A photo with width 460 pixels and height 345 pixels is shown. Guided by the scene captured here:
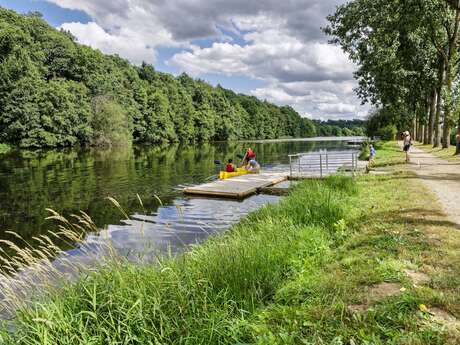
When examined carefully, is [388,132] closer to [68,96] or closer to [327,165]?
[327,165]

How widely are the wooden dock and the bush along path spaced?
980cm

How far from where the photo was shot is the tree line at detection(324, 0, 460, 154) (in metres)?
20.3

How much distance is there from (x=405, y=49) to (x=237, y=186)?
2216 cm

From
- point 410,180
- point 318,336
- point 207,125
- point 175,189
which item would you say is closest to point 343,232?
point 318,336

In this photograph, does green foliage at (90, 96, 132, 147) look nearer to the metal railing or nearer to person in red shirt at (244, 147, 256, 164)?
person in red shirt at (244, 147, 256, 164)

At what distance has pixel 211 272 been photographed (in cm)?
478

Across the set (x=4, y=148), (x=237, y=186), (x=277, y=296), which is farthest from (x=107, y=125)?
(x=277, y=296)

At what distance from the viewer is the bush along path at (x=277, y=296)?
3.47 meters

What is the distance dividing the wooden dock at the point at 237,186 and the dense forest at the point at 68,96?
41.9 m

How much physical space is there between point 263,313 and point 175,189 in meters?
15.6

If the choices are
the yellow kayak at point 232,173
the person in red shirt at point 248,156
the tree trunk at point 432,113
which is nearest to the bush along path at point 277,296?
the yellow kayak at point 232,173

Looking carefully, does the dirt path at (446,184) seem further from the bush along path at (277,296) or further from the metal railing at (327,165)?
the metal railing at (327,165)

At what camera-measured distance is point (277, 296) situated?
4.44 m

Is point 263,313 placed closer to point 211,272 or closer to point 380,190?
point 211,272
